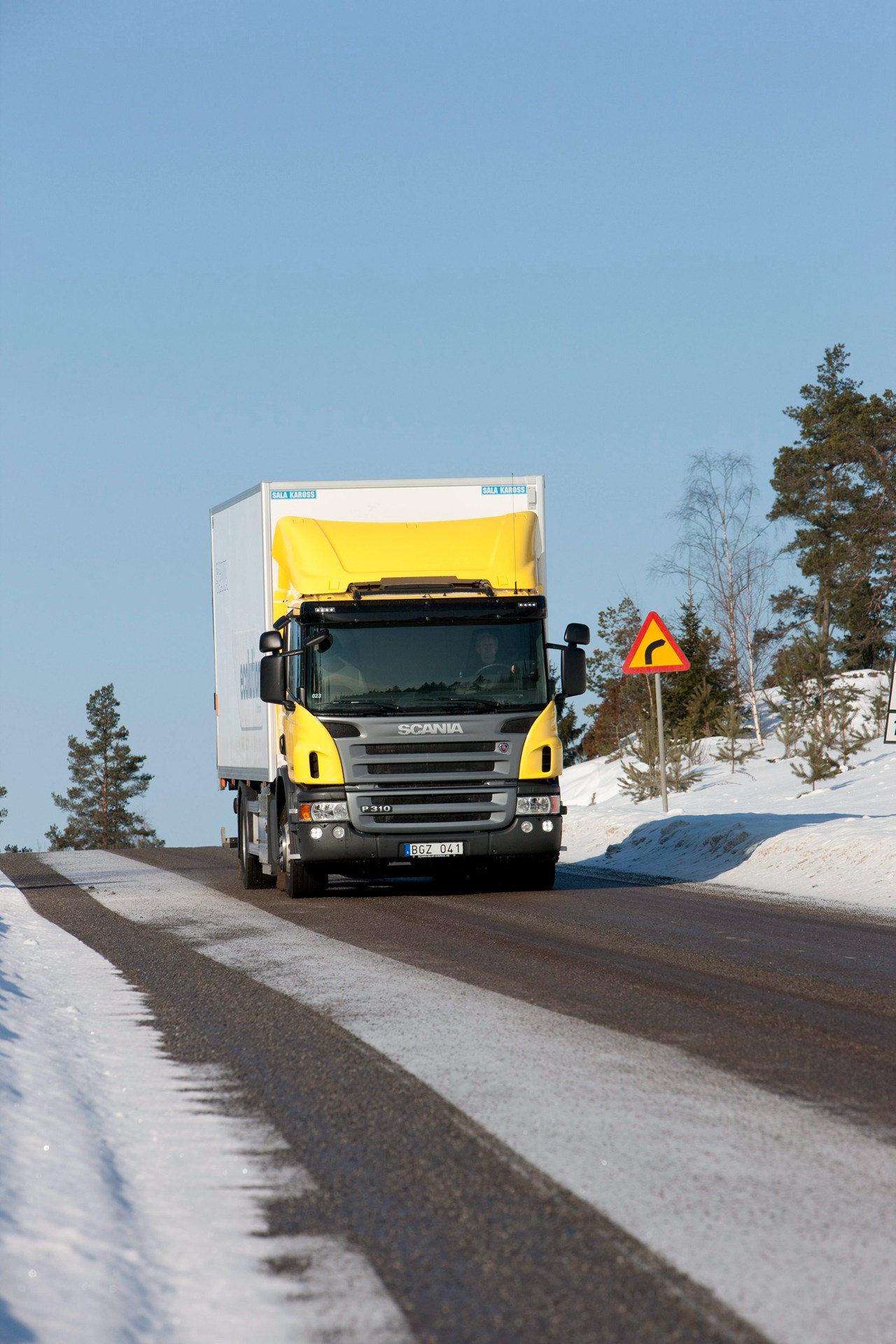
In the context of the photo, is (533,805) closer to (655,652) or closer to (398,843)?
(398,843)

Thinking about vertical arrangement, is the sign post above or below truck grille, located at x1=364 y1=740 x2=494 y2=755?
above

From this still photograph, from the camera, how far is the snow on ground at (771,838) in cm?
1491

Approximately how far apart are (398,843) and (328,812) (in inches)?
29.5

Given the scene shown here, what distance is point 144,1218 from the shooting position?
4.10 meters

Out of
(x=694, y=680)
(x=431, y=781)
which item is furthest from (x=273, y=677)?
(x=694, y=680)

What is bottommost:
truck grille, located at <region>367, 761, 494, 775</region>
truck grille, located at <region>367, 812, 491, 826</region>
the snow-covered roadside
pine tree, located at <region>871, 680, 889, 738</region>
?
the snow-covered roadside

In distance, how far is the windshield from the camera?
14758mm

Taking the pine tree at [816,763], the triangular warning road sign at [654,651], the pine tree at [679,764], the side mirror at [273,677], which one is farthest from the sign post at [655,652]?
the pine tree at [679,764]

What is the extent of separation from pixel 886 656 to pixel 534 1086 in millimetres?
50790

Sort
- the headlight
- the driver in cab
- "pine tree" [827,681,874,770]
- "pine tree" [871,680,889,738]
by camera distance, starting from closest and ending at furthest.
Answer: the headlight, the driver in cab, "pine tree" [827,681,874,770], "pine tree" [871,680,889,738]

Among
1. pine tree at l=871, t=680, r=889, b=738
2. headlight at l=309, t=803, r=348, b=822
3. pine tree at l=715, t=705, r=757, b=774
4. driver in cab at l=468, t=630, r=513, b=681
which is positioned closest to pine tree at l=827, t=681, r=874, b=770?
pine tree at l=871, t=680, r=889, b=738

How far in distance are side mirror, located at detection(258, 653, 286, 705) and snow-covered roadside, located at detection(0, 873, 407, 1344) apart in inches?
328

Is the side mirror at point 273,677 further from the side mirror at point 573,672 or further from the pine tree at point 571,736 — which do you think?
the pine tree at point 571,736

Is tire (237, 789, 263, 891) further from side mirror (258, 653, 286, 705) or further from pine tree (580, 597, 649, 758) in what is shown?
pine tree (580, 597, 649, 758)
